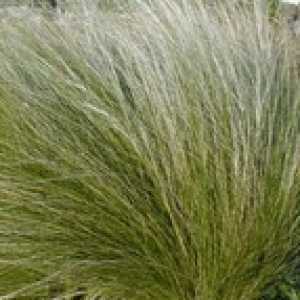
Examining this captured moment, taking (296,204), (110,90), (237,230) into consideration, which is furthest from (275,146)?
(110,90)

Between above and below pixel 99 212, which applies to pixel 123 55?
above

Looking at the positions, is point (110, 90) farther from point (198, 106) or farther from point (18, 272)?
point (18, 272)

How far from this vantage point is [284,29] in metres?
3.52

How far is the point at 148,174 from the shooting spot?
2594mm

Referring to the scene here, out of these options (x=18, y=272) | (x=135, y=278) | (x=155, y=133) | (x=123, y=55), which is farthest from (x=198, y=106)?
(x=18, y=272)

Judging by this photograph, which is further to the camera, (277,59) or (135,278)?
(277,59)

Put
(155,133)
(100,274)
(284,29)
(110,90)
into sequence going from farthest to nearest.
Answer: (284,29) < (110,90) < (155,133) < (100,274)

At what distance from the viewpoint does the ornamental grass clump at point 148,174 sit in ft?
8.22

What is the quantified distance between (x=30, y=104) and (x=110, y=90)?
305 mm

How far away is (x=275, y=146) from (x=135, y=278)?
709 millimetres

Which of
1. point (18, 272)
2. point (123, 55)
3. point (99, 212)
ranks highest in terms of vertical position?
point (123, 55)

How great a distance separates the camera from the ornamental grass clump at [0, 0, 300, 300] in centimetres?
251

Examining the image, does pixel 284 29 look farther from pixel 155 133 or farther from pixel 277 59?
pixel 155 133

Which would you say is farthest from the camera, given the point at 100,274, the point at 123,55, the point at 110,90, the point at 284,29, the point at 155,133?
the point at 284,29
